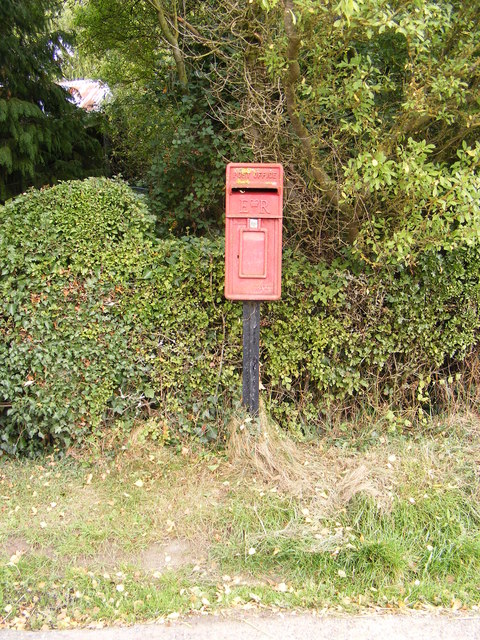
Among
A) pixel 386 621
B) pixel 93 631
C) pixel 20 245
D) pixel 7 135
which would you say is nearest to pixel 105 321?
pixel 20 245

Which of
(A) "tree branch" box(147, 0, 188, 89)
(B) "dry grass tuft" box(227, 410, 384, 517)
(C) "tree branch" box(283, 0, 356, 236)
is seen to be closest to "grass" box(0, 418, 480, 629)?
(B) "dry grass tuft" box(227, 410, 384, 517)

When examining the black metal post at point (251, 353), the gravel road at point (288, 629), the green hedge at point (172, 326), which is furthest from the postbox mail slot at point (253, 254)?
the gravel road at point (288, 629)

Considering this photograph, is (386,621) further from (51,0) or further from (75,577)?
(51,0)

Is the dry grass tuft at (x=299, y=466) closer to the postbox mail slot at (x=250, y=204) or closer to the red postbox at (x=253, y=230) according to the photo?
the red postbox at (x=253, y=230)

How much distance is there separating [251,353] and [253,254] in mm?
741

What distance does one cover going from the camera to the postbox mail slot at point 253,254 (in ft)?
12.4

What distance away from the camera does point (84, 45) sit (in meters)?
8.52

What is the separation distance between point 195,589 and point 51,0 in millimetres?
6542

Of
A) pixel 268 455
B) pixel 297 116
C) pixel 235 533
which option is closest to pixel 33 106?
pixel 297 116

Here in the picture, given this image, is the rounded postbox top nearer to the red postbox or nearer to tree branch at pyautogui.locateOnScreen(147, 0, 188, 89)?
the red postbox

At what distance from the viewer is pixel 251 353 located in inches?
159

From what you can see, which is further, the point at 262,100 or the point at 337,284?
the point at 262,100

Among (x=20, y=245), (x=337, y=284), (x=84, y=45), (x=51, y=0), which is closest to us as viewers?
(x=20, y=245)

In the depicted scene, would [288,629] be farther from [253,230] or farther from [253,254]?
[253,230]
